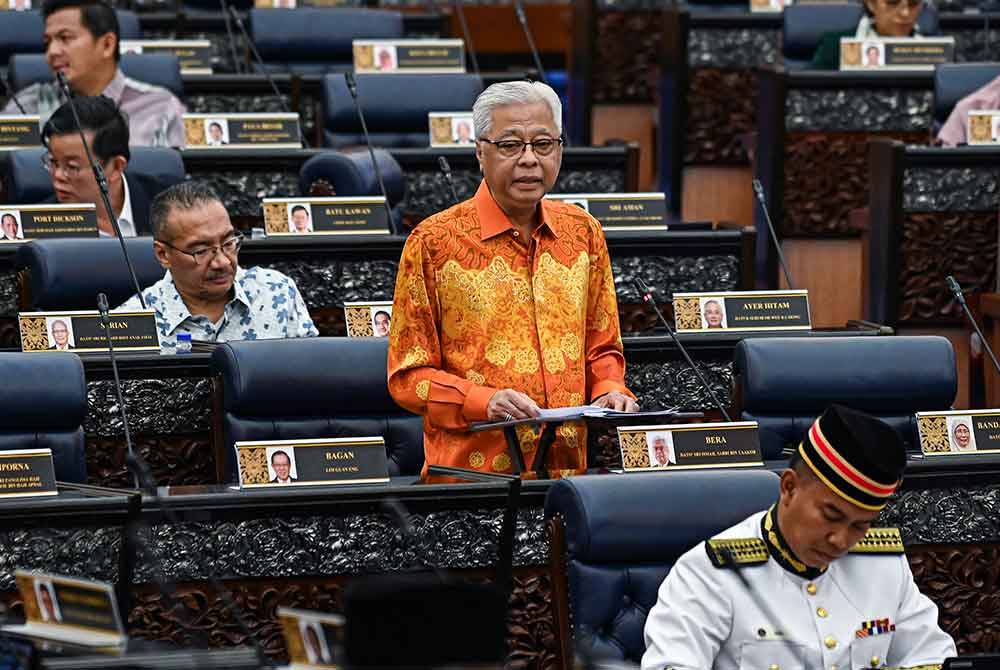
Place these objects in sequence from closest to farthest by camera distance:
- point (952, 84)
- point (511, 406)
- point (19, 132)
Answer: point (511, 406) < point (19, 132) < point (952, 84)

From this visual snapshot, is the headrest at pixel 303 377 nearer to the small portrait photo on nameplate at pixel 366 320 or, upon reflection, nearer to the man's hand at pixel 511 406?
the small portrait photo on nameplate at pixel 366 320

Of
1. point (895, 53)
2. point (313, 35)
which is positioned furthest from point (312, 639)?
point (313, 35)

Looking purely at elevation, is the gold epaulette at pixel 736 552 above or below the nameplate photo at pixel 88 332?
below

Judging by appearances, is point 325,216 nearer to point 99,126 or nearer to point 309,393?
point 99,126

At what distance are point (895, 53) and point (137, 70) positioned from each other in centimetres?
286

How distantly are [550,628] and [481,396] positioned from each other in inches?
20.0

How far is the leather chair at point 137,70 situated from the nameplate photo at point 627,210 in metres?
2.11

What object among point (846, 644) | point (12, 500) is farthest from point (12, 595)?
point (846, 644)

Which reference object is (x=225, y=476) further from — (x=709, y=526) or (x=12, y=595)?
(x=709, y=526)

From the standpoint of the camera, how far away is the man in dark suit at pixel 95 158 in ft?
19.6

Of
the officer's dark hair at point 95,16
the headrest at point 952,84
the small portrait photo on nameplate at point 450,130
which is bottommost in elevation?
the small portrait photo on nameplate at point 450,130

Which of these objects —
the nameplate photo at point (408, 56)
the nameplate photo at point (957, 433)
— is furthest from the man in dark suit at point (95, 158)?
the nameplate photo at point (957, 433)

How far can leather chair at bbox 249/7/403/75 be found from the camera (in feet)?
28.7

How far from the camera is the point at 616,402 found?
12.9 ft
